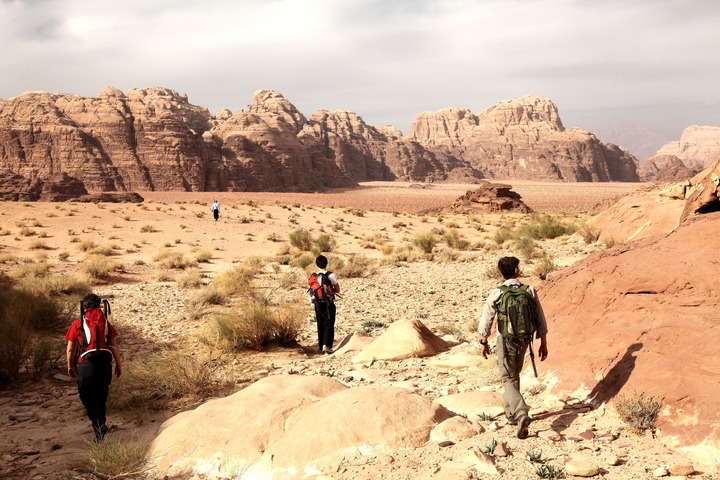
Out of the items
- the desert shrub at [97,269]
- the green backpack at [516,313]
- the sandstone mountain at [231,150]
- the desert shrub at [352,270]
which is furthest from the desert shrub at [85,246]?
the sandstone mountain at [231,150]

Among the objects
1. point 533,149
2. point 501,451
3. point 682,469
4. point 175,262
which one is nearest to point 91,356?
point 501,451

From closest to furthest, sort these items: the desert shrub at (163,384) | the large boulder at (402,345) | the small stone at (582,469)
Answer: the small stone at (582,469) → the desert shrub at (163,384) → the large boulder at (402,345)

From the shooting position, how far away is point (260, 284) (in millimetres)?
16969

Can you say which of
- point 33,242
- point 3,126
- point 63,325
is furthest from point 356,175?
point 63,325

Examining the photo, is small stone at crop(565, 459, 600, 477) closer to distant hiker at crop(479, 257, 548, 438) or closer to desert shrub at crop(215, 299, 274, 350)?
distant hiker at crop(479, 257, 548, 438)

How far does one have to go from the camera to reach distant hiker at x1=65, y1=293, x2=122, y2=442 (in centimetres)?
559

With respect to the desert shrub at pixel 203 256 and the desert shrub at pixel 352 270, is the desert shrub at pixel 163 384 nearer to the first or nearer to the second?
the desert shrub at pixel 352 270

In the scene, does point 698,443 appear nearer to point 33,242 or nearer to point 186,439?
point 186,439

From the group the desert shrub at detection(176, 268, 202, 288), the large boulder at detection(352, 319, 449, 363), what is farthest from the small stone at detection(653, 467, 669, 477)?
the desert shrub at detection(176, 268, 202, 288)

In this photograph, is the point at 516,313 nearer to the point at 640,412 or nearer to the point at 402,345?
the point at 640,412

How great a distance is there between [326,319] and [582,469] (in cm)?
563

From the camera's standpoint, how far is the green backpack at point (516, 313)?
15.5 ft

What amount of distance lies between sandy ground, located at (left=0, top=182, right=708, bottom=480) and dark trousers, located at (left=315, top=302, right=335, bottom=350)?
42 centimetres

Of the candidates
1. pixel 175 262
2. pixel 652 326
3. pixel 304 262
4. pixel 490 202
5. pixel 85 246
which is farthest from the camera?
pixel 490 202
